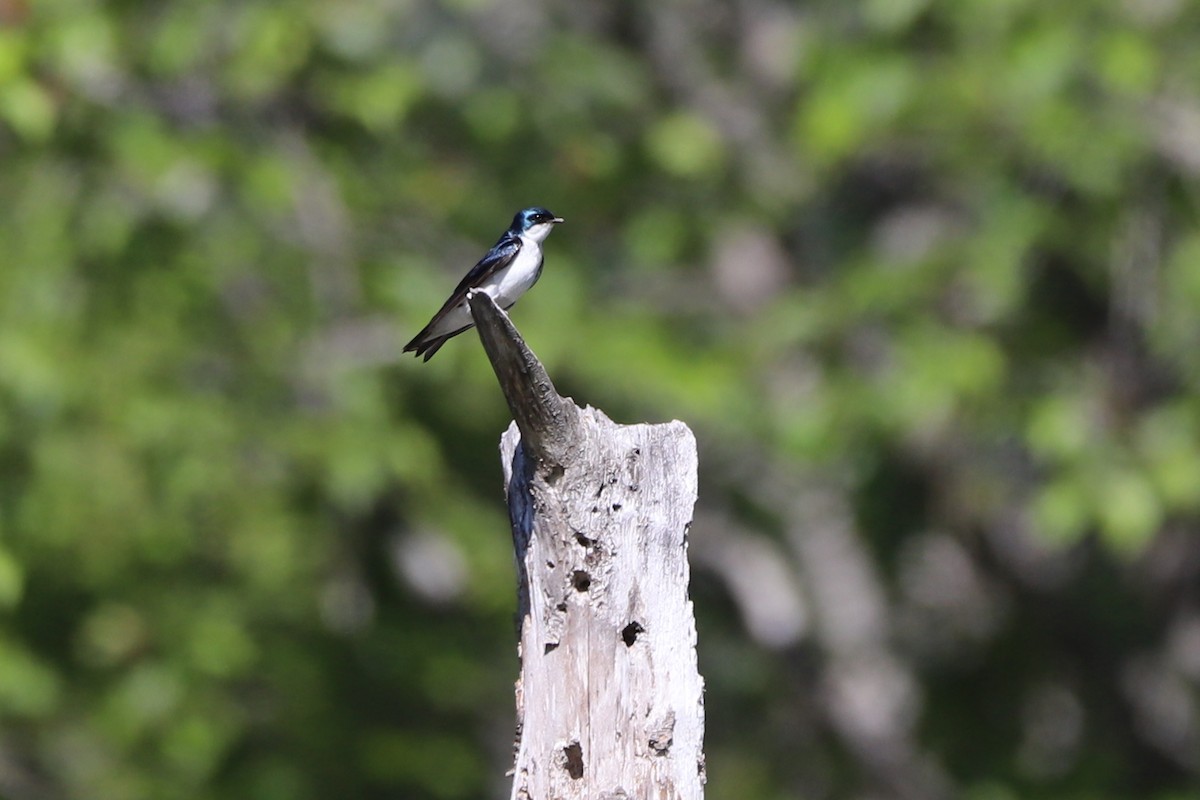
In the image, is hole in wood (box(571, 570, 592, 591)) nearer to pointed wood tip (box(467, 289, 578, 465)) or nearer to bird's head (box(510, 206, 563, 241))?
pointed wood tip (box(467, 289, 578, 465))

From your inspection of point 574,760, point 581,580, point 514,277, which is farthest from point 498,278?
point 574,760

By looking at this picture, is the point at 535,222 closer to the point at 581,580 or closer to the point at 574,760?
the point at 581,580

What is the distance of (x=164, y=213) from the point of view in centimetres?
604

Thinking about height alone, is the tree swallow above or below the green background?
below

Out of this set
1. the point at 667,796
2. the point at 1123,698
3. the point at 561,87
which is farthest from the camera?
the point at 1123,698

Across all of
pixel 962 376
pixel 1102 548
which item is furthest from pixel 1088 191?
pixel 1102 548

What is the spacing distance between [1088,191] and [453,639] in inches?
162

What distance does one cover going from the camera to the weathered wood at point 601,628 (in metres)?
2.72

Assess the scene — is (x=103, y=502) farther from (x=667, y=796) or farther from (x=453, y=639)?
(x=667, y=796)

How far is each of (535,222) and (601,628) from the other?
5.83 feet

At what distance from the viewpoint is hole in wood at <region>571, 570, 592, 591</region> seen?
109 inches

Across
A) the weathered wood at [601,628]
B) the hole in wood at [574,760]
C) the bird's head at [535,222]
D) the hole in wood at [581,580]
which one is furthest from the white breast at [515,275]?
the hole in wood at [574,760]

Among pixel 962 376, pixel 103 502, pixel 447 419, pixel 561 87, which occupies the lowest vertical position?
pixel 962 376

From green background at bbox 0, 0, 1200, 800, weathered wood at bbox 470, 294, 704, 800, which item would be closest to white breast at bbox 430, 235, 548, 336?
weathered wood at bbox 470, 294, 704, 800
